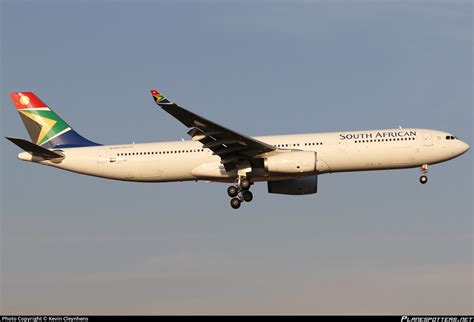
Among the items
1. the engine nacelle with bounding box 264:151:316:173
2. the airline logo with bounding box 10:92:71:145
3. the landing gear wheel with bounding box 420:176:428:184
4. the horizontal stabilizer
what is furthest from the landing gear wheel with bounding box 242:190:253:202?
the airline logo with bounding box 10:92:71:145

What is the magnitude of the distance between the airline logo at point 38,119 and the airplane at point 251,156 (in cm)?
182

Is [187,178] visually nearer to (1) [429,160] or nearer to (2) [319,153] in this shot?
(2) [319,153]

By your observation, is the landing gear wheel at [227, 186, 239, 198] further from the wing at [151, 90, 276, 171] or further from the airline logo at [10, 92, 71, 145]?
Result: the airline logo at [10, 92, 71, 145]

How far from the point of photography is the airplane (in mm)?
46344

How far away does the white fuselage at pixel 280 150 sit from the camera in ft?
154

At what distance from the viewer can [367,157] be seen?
154 ft

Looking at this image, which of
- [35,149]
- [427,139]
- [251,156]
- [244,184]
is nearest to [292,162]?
[251,156]

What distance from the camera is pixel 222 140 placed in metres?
46.3

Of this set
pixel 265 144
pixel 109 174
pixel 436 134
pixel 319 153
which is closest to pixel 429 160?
pixel 436 134

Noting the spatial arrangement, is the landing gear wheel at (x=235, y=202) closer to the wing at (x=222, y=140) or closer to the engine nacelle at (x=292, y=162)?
the wing at (x=222, y=140)

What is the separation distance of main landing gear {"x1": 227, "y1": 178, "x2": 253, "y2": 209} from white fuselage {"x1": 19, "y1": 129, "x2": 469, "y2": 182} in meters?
0.63

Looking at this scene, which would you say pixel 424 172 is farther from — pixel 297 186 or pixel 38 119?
pixel 38 119

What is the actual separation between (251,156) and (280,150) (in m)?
1.59

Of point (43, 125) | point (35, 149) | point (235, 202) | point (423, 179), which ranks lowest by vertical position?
point (235, 202)
